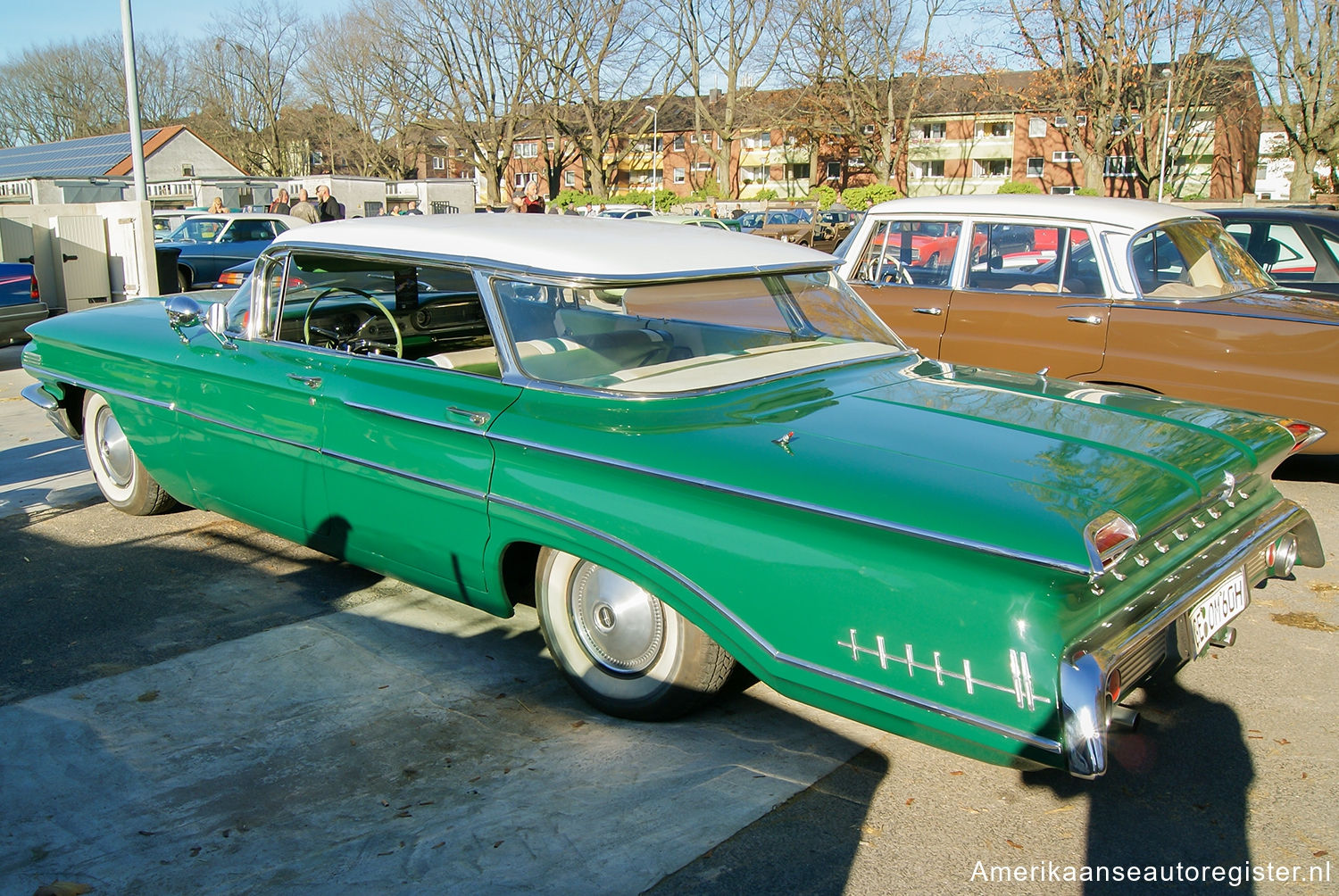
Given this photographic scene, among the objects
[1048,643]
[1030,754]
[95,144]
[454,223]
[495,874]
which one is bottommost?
[495,874]

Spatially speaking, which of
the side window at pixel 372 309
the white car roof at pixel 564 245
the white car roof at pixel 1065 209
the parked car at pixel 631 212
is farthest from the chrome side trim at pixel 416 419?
the parked car at pixel 631 212

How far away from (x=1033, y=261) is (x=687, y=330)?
3.22 meters

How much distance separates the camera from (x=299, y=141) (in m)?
63.3

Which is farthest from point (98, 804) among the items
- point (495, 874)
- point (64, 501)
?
point (64, 501)

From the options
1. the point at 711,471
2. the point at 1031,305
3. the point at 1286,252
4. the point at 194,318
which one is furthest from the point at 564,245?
the point at 1286,252

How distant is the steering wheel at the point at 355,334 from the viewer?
443 cm

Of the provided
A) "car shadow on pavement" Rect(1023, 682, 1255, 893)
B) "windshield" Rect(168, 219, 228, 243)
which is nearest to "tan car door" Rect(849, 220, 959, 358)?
"car shadow on pavement" Rect(1023, 682, 1255, 893)

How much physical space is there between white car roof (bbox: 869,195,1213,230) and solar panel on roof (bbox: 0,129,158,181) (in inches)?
1396

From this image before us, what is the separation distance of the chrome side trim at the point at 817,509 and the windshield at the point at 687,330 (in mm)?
309

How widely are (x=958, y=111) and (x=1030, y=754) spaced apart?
63.1 metres

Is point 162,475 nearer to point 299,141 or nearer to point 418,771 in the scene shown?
point 418,771

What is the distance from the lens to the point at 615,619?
3.41m

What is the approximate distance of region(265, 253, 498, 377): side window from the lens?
14.9 feet

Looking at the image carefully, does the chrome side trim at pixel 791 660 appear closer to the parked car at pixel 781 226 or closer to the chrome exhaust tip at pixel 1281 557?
the chrome exhaust tip at pixel 1281 557
